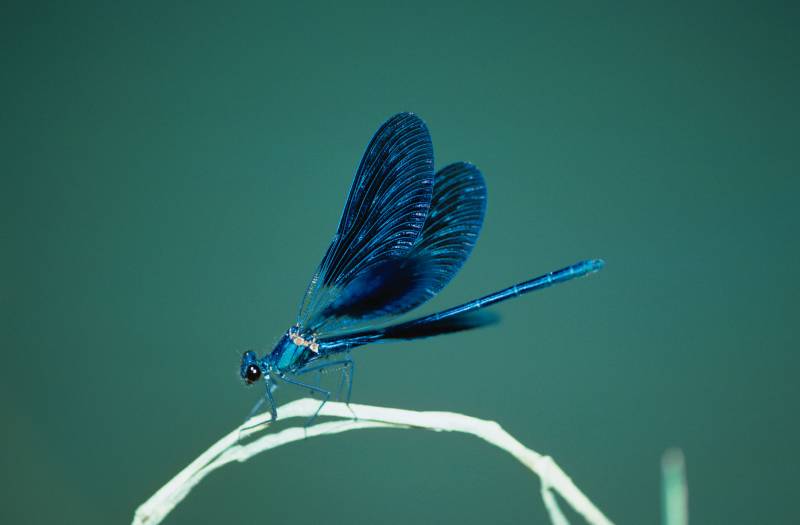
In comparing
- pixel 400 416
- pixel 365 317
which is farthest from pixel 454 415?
pixel 365 317

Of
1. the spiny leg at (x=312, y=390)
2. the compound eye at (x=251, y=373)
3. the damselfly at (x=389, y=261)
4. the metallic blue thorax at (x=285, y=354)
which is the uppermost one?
the damselfly at (x=389, y=261)

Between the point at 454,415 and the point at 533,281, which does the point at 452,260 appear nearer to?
the point at 533,281

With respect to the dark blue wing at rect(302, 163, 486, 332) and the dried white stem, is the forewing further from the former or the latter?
the dried white stem

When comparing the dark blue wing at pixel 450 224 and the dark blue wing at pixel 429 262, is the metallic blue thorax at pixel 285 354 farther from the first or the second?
the dark blue wing at pixel 450 224

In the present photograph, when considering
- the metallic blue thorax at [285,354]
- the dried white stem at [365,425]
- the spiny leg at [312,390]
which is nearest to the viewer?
the dried white stem at [365,425]

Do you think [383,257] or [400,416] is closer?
[400,416]

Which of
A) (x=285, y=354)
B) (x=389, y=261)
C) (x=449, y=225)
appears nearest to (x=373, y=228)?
(x=389, y=261)

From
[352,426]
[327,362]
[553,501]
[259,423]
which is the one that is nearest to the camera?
[553,501]

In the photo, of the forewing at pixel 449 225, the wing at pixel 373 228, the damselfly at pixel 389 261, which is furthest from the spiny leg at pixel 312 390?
the forewing at pixel 449 225
